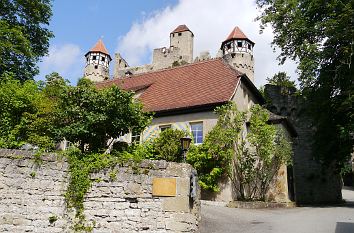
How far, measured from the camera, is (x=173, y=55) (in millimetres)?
60875

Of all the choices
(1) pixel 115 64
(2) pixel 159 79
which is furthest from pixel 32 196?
(1) pixel 115 64

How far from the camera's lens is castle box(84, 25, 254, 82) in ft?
178

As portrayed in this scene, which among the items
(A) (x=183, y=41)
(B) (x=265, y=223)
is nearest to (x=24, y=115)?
(B) (x=265, y=223)

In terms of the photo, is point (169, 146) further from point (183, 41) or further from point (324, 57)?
point (183, 41)

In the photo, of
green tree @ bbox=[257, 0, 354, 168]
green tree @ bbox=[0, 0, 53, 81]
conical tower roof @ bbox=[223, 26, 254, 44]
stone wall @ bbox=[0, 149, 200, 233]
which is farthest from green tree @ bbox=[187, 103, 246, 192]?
conical tower roof @ bbox=[223, 26, 254, 44]

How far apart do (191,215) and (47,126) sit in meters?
7.17

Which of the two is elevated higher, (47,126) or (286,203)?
(47,126)

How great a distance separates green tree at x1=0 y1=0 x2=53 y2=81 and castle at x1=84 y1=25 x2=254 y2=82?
34.1 meters

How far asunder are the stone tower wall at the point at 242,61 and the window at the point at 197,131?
35.5 meters

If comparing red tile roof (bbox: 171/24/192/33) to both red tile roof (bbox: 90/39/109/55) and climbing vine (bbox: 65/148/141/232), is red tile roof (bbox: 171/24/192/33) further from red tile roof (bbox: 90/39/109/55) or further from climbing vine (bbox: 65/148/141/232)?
climbing vine (bbox: 65/148/141/232)

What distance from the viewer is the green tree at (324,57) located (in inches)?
675

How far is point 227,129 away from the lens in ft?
57.1

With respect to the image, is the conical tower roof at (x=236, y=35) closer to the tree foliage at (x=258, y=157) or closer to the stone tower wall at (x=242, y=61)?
the stone tower wall at (x=242, y=61)

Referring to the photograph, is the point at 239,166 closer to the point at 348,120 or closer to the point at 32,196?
the point at 348,120
